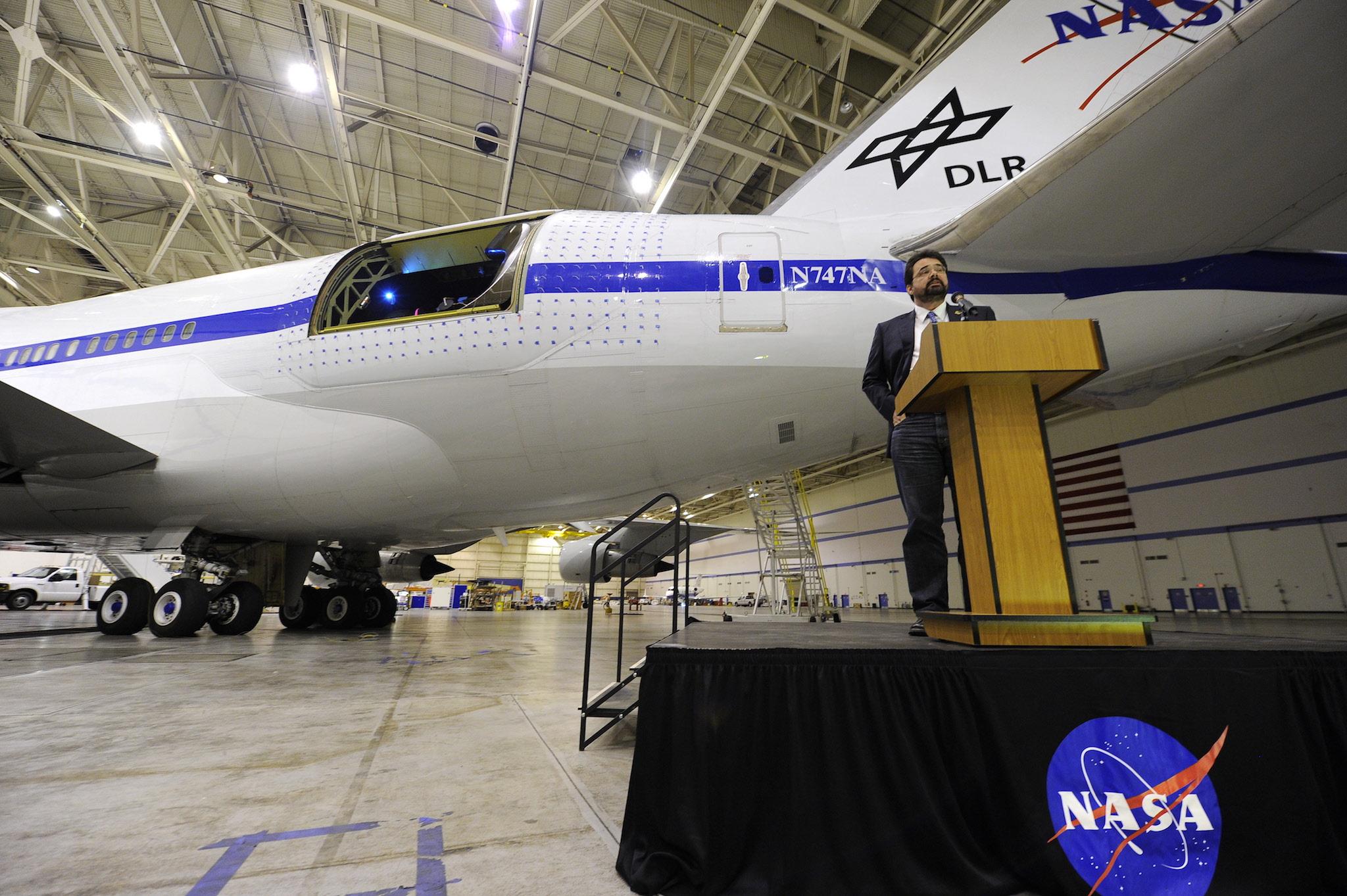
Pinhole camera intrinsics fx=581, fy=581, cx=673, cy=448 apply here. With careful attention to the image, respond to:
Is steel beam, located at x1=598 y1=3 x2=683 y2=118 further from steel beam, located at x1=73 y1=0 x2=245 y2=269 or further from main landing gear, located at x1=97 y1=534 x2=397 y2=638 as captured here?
main landing gear, located at x1=97 y1=534 x2=397 y2=638

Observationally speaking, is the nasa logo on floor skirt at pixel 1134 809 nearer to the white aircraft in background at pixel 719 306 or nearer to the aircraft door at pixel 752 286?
the white aircraft in background at pixel 719 306

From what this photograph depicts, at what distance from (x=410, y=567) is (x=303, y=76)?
876 cm

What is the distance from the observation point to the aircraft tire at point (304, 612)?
865cm

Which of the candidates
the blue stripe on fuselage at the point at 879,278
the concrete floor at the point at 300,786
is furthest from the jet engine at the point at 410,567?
the concrete floor at the point at 300,786

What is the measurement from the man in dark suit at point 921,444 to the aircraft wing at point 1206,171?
890 mm

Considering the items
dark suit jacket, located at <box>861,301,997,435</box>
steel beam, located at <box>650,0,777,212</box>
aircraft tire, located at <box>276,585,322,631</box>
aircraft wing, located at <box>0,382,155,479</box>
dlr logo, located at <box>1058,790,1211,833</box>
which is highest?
steel beam, located at <box>650,0,777,212</box>

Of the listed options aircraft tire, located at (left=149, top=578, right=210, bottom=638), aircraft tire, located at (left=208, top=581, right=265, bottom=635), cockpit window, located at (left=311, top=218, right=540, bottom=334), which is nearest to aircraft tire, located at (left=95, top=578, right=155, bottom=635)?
aircraft tire, located at (left=149, top=578, right=210, bottom=638)

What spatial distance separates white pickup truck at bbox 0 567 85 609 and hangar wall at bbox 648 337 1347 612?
27.9m

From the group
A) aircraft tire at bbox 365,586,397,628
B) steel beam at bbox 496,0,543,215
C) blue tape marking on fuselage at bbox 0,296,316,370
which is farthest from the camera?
aircraft tire at bbox 365,586,397,628

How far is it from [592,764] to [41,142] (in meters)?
15.6

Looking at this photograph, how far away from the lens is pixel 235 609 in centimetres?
706

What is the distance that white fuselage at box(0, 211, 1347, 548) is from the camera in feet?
12.6

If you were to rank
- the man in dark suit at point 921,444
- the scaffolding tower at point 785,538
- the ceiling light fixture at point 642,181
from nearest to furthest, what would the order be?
1. the man in dark suit at point 921,444
2. the ceiling light fixture at point 642,181
3. the scaffolding tower at point 785,538

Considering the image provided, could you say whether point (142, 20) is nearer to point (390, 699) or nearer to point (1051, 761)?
point (390, 699)
